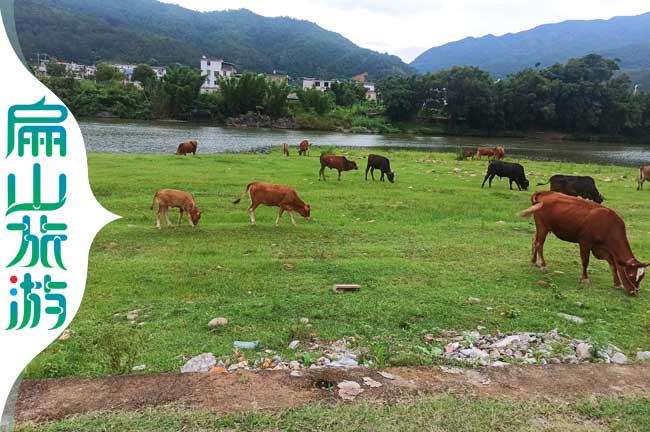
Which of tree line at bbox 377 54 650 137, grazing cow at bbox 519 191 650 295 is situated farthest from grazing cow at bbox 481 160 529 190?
tree line at bbox 377 54 650 137

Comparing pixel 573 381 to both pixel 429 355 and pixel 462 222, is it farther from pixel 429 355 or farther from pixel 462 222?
pixel 462 222

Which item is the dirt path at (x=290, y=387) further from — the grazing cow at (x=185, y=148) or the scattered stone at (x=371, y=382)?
the grazing cow at (x=185, y=148)

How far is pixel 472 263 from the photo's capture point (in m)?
9.59

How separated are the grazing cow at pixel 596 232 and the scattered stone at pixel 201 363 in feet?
21.8

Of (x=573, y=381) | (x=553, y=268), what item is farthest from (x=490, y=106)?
(x=573, y=381)

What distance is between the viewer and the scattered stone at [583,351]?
5691 millimetres

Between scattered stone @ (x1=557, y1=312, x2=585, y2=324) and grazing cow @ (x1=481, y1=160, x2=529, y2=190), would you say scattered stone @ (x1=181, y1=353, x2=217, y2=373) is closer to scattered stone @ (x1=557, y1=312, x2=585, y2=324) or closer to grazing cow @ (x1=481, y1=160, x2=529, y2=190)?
scattered stone @ (x1=557, y1=312, x2=585, y2=324)

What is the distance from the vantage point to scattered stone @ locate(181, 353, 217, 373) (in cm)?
512

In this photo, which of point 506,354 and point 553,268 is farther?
point 553,268

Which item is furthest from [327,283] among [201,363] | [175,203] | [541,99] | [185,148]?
[541,99]

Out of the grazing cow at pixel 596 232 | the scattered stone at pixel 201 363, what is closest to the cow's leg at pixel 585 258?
the grazing cow at pixel 596 232

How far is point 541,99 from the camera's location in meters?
81.0

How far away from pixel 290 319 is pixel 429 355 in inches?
76.4

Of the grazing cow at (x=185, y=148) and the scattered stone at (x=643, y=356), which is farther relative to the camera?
the grazing cow at (x=185, y=148)
